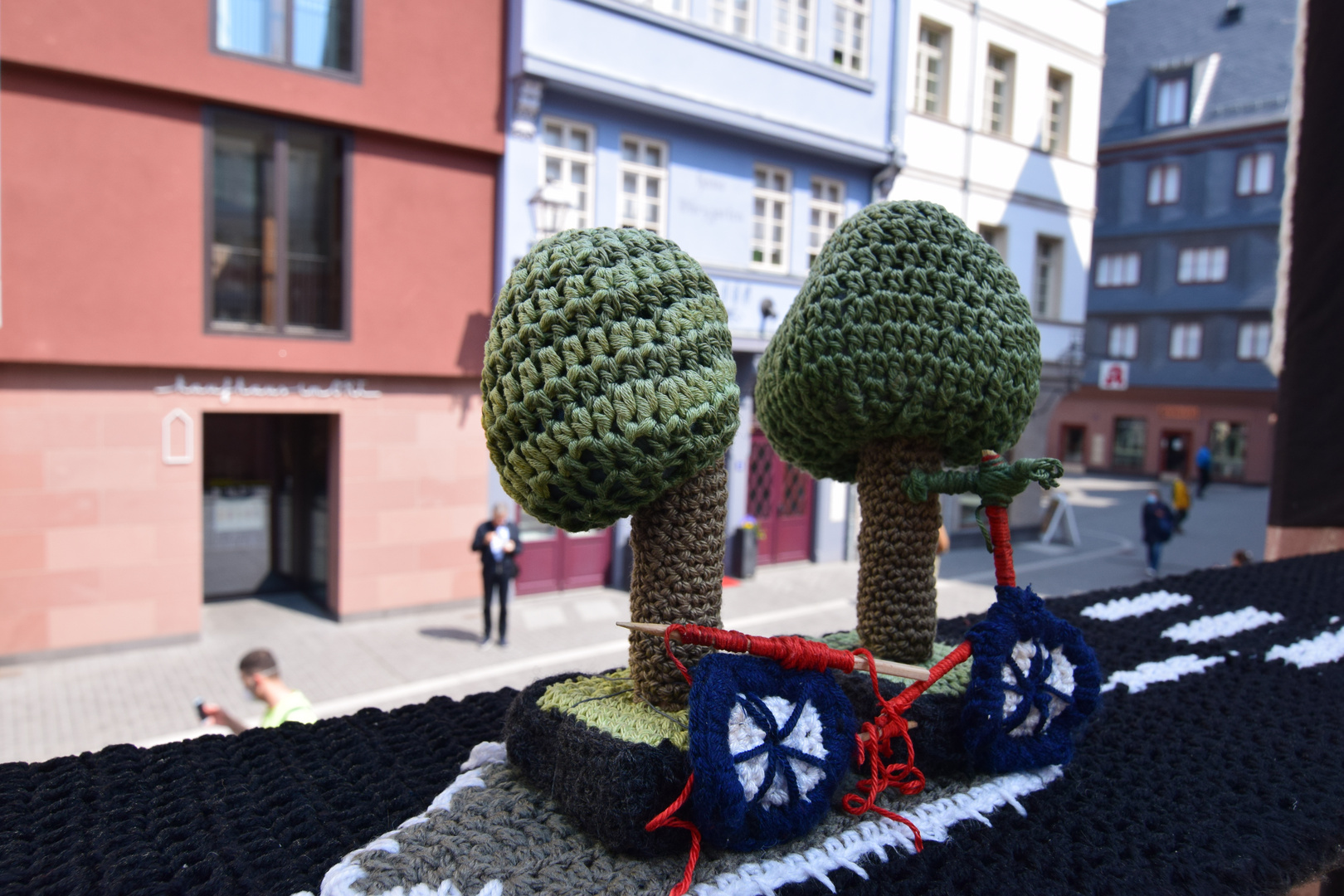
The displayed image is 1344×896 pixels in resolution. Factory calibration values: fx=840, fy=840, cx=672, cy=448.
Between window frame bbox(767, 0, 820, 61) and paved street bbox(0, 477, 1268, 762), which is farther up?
window frame bbox(767, 0, 820, 61)

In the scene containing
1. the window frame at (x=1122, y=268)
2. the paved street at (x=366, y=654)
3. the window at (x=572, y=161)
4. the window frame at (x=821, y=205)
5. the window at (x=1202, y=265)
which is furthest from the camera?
the window frame at (x=1122, y=268)

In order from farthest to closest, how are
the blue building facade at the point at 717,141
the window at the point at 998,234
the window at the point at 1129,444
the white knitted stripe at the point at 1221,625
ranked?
the window at the point at 1129,444 → the window at the point at 998,234 → the blue building facade at the point at 717,141 → the white knitted stripe at the point at 1221,625

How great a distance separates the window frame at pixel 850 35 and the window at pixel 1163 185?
1749cm

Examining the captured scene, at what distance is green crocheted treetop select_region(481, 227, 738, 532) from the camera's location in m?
1.33

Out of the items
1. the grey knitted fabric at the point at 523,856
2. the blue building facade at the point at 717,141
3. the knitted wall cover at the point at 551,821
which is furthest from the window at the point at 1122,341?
the grey knitted fabric at the point at 523,856

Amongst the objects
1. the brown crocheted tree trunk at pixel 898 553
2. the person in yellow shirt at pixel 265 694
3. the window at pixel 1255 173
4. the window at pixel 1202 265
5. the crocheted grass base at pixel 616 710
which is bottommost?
the person in yellow shirt at pixel 265 694

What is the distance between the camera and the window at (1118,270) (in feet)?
80.9

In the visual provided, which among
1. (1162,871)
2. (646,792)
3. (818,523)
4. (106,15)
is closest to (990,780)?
(1162,871)

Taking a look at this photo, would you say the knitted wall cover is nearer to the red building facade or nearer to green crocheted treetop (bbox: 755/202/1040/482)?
green crocheted treetop (bbox: 755/202/1040/482)

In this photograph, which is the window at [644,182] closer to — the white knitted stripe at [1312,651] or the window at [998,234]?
the window at [998,234]

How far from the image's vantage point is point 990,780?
1582mm

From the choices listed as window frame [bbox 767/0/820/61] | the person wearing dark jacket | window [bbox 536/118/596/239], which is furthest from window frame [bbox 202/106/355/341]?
window frame [bbox 767/0/820/61]

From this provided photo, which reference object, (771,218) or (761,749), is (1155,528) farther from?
(761,749)

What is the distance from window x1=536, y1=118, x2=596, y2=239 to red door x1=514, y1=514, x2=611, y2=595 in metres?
3.30
